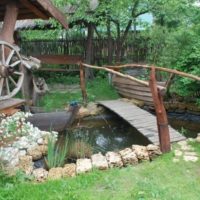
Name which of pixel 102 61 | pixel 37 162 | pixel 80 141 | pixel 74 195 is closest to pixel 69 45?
pixel 102 61

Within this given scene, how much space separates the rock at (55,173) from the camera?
18.5 ft

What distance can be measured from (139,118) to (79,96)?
3248mm

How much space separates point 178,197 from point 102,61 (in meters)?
10.0

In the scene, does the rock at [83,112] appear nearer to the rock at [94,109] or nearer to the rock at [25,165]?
the rock at [94,109]

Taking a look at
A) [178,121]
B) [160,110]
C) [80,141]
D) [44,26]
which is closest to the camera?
[160,110]

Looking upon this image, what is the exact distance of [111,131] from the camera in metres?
9.49

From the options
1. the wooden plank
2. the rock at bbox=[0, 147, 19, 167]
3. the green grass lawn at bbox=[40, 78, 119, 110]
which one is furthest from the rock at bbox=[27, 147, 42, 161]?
the wooden plank

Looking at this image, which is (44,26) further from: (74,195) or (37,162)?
(74,195)

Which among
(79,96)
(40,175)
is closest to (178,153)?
(40,175)

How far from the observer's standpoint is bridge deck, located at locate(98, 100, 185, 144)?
7348 millimetres

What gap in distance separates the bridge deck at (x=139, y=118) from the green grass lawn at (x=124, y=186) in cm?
135

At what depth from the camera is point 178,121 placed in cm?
1003

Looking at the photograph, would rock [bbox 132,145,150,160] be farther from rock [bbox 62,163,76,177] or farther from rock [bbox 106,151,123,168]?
rock [bbox 62,163,76,177]

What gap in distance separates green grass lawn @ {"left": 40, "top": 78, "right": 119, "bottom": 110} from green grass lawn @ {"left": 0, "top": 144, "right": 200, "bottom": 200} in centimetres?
524
